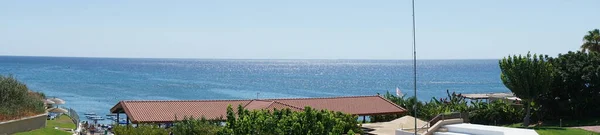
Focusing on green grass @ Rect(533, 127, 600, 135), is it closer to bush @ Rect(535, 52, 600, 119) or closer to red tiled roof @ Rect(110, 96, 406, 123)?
bush @ Rect(535, 52, 600, 119)

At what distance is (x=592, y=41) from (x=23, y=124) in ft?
131

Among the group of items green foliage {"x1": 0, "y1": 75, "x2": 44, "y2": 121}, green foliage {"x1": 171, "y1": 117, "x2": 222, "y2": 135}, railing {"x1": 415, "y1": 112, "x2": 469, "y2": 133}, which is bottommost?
green foliage {"x1": 171, "y1": 117, "x2": 222, "y2": 135}

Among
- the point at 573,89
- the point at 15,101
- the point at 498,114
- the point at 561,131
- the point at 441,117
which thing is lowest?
the point at 561,131

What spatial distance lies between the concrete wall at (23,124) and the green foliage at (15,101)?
0.24 meters

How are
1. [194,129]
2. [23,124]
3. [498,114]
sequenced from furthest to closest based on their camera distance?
[498,114] < [194,129] < [23,124]

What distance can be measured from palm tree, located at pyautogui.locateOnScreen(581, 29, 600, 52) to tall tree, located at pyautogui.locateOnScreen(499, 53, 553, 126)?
48.2 feet

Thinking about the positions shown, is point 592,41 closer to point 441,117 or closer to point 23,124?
point 441,117

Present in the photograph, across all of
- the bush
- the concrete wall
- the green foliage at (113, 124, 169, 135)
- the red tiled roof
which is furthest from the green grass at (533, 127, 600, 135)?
the concrete wall

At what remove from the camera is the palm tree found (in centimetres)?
4752

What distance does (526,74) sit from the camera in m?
34.1

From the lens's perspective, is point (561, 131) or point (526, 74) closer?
point (561, 131)

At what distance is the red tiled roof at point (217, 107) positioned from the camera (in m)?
33.7

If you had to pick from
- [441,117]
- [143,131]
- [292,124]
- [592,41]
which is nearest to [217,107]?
[143,131]

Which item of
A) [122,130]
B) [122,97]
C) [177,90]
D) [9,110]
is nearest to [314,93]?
[177,90]
